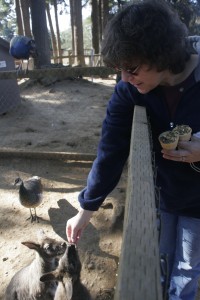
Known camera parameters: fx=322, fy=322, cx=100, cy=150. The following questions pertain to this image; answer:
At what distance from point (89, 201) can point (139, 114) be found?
629 millimetres

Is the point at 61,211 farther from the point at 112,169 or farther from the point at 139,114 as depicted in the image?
the point at 139,114

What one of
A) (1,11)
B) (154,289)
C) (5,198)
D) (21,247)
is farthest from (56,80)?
(1,11)

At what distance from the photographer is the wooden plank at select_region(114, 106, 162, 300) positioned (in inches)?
22.0

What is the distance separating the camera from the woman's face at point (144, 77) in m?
1.33

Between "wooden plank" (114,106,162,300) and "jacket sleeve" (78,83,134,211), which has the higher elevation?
"wooden plank" (114,106,162,300)

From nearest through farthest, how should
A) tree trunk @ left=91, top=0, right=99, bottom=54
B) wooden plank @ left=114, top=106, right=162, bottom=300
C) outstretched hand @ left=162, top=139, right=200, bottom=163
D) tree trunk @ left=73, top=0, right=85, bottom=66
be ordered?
wooden plank @ left=114, top=106, right=162, bottom=300, outstretched hand @ left=162, top=139, right=200, bottom=163, tree trunk @ left=73, top=0, right=85, bottom=66, tree trunk @ left=91, top=0, right=99, bottom=54

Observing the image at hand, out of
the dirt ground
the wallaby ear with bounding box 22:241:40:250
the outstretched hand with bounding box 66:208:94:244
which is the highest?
the outstretched hand with bounding box 66:208:94:244

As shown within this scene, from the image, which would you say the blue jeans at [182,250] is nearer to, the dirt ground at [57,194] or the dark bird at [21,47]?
the dirt ground at [57,194]

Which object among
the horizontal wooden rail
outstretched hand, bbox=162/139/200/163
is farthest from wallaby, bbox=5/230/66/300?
the horizontal wooden rail

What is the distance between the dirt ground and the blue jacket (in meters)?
1.30

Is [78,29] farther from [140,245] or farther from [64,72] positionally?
[140,245]

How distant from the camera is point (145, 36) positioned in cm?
125

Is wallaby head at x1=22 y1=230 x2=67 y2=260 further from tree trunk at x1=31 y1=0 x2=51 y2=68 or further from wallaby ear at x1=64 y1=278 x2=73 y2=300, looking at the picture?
tree trunk at x1=31 y1=0 x2=51 y2=68

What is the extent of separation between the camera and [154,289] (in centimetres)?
55
